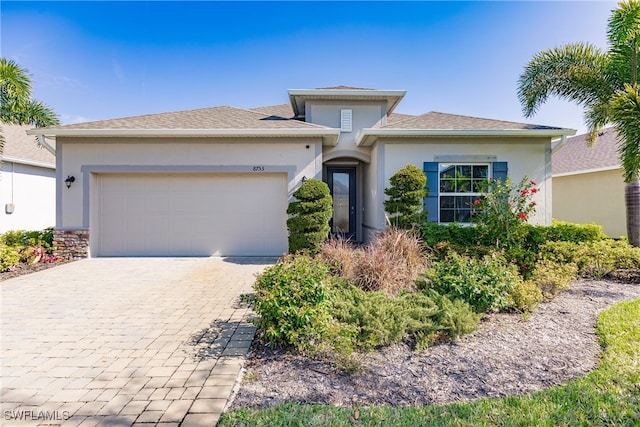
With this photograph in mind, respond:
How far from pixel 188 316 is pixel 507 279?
4614 millimetres

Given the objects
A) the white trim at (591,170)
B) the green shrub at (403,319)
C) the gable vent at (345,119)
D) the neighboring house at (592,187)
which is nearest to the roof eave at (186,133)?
the gable vent at (345,119)

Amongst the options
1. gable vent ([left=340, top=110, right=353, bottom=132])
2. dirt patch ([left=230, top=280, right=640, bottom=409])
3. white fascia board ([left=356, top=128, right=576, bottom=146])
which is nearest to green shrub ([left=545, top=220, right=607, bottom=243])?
white fascia board ([left=356, top=128, right=576, bottom=146])

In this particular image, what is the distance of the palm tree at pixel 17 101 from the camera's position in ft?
27.6

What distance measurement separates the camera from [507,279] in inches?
172

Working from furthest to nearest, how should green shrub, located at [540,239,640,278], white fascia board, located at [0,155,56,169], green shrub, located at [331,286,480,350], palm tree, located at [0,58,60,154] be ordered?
white fascia board, located at [0,155,56,169], palm tree, located at [0,58,60,154], green shrub, located at [540,239,640,278], green shrub, located at [331,286,480,350]

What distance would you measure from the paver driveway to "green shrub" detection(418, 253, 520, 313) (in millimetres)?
2775

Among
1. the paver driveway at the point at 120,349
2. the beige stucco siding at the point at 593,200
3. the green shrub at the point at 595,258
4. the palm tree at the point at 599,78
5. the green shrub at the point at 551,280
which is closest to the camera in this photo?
the paver driveway at the point at 120,349

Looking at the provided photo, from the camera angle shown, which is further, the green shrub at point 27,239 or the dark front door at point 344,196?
the dark front door at point 344,196

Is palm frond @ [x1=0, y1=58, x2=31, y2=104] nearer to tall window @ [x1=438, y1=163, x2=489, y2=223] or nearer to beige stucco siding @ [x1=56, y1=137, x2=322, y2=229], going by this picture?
beige stucco siding @ [x1=56, y1=137, x2=322, y2=229]

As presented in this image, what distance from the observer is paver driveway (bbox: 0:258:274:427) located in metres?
2.42

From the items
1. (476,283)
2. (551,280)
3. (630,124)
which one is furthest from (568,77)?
(476,283)

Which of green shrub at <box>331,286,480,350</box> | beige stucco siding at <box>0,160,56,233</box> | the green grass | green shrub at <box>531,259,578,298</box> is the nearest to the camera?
the green grass

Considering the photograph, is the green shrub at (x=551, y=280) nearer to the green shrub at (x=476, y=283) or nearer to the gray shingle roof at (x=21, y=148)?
the green shrub at (x=476, y=283)

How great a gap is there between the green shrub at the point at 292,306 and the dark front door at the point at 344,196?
309 inches
